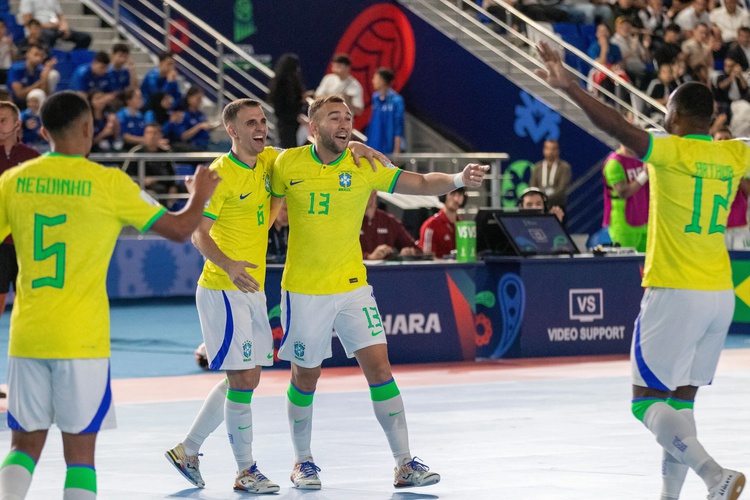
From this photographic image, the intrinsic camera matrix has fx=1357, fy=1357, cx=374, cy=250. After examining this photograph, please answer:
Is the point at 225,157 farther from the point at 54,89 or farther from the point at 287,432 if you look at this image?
the point at 54,89

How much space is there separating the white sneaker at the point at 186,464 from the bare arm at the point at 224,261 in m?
1.19

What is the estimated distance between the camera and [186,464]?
26.8 ft

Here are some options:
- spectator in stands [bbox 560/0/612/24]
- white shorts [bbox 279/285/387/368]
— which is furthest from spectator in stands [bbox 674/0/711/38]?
white shorts [bbox 279/285/387/368]

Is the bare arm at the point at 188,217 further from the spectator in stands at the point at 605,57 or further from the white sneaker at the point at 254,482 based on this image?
the spectator in stands at the point at 605,57

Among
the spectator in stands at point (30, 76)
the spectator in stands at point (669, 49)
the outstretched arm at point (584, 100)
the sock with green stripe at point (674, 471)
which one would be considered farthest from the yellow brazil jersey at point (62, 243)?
the spectator in stands at point (669, 49)

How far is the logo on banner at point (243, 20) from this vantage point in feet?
83.3

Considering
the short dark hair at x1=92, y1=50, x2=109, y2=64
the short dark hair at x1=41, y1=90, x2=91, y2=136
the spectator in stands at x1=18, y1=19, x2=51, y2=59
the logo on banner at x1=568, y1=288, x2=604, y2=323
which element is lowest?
the logo on banner at x1=568, y1=288, x2=604, y2=323

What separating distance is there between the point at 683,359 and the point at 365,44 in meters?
19.0

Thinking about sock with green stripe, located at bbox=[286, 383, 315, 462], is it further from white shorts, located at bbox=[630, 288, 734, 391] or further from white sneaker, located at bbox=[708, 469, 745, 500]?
white sneaker, located at bbox=[708, 469, 745, 500]

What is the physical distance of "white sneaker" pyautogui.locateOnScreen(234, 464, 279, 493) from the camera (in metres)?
7.88

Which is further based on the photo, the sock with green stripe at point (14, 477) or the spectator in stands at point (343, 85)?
the spectator in stands at point (343, 85)

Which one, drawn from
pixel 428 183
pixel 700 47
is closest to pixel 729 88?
pixel 700 47

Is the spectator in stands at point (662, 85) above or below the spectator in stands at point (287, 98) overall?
above

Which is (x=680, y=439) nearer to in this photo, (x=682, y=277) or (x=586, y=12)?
(x=682, y=277)
